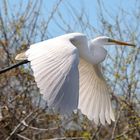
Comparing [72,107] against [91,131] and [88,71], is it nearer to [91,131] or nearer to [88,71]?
[88,71]

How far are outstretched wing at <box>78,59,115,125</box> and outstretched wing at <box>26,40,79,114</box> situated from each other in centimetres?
88

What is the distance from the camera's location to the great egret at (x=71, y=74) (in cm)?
306

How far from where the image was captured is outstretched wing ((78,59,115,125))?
4488 millimetres

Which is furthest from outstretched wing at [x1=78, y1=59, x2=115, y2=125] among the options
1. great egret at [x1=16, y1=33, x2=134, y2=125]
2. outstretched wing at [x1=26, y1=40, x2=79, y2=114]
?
outstretched wing at [x1=26, y1=40, x2=79, y2=114]

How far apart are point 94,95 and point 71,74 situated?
4.50ft

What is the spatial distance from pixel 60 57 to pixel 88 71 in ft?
4.07

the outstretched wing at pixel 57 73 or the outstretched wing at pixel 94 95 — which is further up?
the outstretched wing at pixel 57 73

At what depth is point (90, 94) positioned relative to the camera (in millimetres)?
4652

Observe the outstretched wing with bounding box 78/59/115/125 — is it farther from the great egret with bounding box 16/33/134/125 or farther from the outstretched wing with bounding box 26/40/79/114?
the outstretched wing with bounding box 26/40/79/114

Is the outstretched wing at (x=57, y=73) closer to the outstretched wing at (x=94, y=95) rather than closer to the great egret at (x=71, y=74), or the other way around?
the great egret at (x=71, y=74)

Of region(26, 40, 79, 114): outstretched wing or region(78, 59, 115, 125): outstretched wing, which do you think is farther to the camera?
region(78, 59, 115, 125): outstretched wing

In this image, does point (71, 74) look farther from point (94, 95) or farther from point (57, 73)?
point (94, 95)

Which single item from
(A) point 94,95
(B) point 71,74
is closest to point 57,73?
(B) point 71,74

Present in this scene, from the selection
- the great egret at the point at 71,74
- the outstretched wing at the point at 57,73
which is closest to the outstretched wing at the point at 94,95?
the great egret at the point at 71,74
